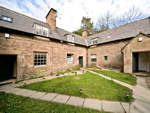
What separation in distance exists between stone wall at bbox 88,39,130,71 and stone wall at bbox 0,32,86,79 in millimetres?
6776

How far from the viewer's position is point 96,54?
12609 millimetres

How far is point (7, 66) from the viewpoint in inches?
264

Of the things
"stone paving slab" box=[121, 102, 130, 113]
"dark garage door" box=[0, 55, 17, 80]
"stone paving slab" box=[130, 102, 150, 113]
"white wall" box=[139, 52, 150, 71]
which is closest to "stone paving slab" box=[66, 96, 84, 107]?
"stone paving slab" box=[121, 102, 130, 113]

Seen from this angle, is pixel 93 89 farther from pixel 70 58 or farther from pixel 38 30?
pixel 38 30

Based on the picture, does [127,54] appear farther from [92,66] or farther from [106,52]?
[92,66]

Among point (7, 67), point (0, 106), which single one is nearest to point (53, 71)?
point (7, 67)

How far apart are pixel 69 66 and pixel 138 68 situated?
10.9 meters

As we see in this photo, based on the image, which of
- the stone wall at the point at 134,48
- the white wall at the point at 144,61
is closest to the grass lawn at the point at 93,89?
the stone wall at the point at 134,48

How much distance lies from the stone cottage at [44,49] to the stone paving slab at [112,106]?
699cm

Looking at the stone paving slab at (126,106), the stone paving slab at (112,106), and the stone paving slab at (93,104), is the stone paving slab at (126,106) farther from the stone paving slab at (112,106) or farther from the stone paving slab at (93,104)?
the stone paving slab at (93,104)

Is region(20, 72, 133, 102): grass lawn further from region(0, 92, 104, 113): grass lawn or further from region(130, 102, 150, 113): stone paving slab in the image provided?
region(0, 92, 104, 113): grass lawn

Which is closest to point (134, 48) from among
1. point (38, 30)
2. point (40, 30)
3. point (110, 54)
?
point (110, 54)

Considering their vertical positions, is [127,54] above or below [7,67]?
above

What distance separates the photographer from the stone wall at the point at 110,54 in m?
9.50
